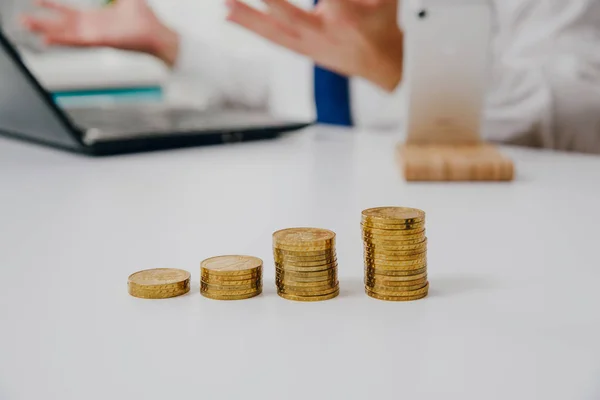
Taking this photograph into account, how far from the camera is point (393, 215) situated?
0.46m

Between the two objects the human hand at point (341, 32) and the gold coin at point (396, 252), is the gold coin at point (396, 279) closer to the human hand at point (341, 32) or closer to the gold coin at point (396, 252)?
the gold coin at point (396, 252)

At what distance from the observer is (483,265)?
507mm

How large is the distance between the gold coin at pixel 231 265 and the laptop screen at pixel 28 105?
51 cm

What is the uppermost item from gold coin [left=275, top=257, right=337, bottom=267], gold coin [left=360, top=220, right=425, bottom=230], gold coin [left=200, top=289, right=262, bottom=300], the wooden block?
the wooden block

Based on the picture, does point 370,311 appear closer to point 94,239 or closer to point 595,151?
point 94,239

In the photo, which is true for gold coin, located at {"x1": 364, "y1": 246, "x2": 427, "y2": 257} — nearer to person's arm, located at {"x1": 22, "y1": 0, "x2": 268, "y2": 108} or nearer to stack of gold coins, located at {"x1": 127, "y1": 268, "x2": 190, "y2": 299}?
stack of gold coins, located at {"x1": 127, "y1": 268, "x2": 190, "y2": 299}


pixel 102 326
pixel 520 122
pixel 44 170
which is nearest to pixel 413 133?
pixel 520 122

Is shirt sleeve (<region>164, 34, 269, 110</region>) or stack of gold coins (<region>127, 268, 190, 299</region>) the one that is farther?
shirt sleeve (<region>164, 34, 269, 110</region>)

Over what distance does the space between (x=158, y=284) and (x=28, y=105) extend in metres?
0.63

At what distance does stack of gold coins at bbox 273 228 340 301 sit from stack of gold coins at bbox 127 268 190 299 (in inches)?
2.4

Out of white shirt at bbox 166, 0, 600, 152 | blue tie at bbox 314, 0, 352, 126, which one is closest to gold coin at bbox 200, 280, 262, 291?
white shirt at bbox 166, 0, 600, 152

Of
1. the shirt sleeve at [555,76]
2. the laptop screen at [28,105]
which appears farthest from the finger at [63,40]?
the shirt sleeve at [555,76]

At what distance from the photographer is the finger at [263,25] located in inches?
38.9

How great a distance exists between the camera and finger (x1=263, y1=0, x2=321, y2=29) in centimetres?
101
